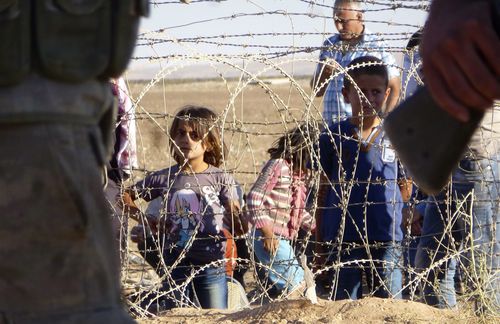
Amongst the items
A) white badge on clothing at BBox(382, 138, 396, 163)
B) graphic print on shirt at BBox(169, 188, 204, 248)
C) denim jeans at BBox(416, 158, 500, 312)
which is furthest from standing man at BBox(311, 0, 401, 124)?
graphic print on shirt at BBox(169, 188, 204, 248)

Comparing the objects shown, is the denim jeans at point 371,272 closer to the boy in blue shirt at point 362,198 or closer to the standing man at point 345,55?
the boy in blue shirt at point 362,198

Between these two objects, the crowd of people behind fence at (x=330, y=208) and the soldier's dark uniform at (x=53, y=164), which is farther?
the crowd of people behind fence at (x=330, y=208)

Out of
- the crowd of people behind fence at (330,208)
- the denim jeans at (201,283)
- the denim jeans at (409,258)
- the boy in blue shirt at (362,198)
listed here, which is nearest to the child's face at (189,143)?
the crowd of people behind fence at (330,208)

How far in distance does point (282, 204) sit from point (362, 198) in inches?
18.3

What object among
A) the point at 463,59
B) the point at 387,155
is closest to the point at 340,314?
the point at 387,155

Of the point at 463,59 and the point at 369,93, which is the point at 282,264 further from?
the point at 463,59

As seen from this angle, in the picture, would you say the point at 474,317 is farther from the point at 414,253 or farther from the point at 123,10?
the point at 123,10

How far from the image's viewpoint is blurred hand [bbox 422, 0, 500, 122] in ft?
8.05

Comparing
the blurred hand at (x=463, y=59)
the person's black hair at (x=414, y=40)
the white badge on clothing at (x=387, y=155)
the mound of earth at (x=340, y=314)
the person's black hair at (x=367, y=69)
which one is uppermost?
the person's black hair at (x=414, y=40)

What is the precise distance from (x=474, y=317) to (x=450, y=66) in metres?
3.25

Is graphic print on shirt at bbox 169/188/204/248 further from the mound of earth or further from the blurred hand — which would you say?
the blurred hand

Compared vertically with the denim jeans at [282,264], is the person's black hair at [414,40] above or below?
above

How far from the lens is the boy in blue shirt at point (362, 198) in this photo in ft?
20.5

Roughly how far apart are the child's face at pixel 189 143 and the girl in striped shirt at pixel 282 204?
372 millimetres
